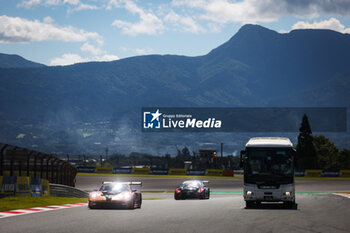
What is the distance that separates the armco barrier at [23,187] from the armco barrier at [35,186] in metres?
0.30

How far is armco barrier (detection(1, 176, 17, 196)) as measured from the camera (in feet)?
75.6

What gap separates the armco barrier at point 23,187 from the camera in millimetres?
23422

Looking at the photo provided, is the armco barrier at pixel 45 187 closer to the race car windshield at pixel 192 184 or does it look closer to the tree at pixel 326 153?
the race car windshield at pixel 192 184

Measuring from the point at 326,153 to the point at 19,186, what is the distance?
148937mm

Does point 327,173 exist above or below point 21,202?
above

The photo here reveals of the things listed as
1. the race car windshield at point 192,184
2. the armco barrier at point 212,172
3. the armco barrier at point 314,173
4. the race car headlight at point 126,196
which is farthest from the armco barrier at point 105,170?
the race car headlight at point 126,196

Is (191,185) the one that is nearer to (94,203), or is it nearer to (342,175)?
(94,203)

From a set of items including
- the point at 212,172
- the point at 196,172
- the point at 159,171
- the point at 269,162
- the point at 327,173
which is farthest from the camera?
the point at 159,171

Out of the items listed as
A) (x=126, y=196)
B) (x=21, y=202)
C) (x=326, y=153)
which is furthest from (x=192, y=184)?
(x=326, y=153)

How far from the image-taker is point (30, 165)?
25.8 m

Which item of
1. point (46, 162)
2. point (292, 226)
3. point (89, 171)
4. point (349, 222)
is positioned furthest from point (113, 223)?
point (89, 171)

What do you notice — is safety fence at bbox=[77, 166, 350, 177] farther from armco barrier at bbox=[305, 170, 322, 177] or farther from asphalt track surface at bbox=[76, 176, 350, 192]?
asphalt track surface at bbox=[76, 176, 350, 192]

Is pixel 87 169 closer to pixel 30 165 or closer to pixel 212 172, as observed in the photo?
pixel 212 172

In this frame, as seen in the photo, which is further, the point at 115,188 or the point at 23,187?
the point at 23,187
